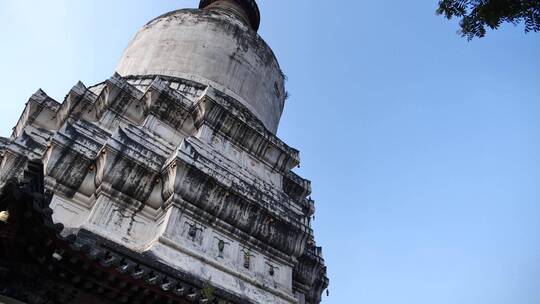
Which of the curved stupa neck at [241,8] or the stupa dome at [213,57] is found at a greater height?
the curved stupa neck at [241,8]

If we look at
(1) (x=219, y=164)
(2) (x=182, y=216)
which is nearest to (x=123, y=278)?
(2) (x=182, y=216)

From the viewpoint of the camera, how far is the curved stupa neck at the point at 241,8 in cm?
1922

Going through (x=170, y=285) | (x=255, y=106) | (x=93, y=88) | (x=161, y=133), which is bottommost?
(x=170, y=285)

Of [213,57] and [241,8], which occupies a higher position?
[241,8]

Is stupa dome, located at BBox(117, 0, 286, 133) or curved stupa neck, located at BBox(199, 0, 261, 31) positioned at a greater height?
curved stupa neck, located at BBox(199, 0, 261, 31)

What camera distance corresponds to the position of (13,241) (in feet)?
16.4

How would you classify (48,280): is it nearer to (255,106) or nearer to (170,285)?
(170,285)

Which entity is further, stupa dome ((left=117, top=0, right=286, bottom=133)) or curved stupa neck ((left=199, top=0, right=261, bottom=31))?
curved stupa neck ((left=199, top=0, right=261, bottom=31))

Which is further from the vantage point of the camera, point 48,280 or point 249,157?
point 249,157

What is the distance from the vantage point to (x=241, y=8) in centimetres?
2034

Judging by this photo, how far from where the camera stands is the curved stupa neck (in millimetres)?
19219

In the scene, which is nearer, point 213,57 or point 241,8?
point 213,57

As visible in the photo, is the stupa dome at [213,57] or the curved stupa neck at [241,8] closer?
the stupa dome at [213,57]

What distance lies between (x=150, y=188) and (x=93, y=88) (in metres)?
4.79
